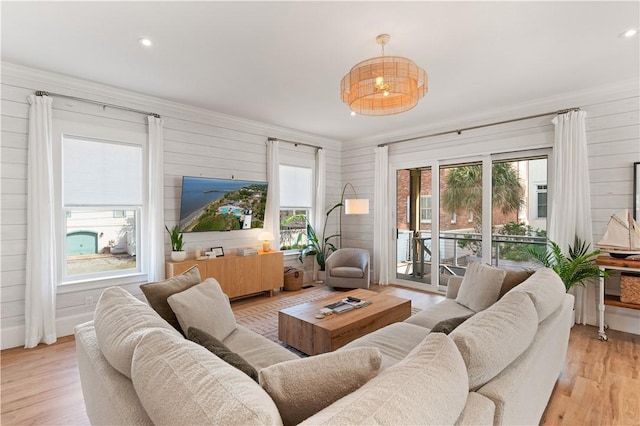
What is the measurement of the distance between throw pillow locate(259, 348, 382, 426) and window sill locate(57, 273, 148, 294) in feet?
11.8

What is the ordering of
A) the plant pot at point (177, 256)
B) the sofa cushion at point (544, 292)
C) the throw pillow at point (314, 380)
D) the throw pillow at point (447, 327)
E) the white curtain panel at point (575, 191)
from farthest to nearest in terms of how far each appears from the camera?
1. the plant pot at point (177, 256)
2. the white curtain panel at point (575, 191)
3. the sofa cushion at point (544, 292)
4. the throw pillow at point (447, 327)
5. the throw pillow at point (314, 380)

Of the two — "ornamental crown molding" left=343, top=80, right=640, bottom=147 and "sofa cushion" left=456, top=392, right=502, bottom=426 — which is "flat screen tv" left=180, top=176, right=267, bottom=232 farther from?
"sofa cushion" left=456, top=392, right=502, bottom=426

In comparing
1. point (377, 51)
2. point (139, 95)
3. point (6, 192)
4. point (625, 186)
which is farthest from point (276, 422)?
point (625, 186)

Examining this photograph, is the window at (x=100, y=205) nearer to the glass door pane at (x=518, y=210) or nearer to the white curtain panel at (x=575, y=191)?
the glass door pane at (x=518, y=210)

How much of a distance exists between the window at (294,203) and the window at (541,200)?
3631 millimetres

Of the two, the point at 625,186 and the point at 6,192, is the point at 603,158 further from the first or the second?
the point at 6,192

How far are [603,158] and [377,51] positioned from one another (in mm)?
3041

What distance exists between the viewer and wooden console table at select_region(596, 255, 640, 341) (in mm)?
3149

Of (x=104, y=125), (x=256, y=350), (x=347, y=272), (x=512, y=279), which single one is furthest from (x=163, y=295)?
(x=347, y=272)

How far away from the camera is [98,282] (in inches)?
144

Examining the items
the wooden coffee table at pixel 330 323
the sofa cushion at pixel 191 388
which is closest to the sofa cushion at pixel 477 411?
the sofa cushion at pixel 191 388

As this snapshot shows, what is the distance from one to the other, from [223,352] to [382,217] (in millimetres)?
4709

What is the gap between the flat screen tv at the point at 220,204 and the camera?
168 inches

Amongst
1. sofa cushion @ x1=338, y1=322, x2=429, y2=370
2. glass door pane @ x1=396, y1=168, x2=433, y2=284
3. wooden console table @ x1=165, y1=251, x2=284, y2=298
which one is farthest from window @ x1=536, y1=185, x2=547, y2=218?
wooden console table @ x1=165, y1=251, x2=284, y2=298
